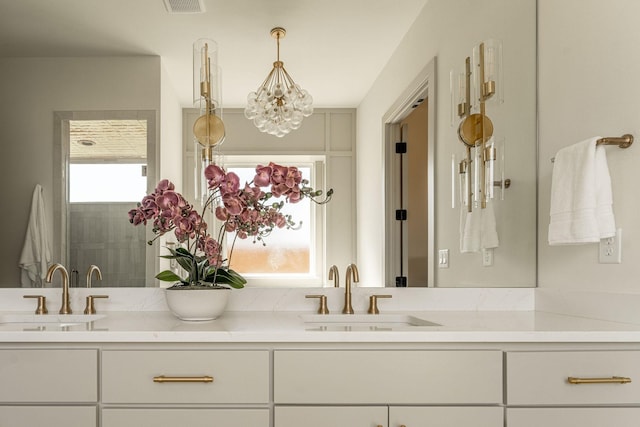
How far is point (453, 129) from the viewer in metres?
1.93

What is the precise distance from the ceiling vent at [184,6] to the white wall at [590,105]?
1.40m

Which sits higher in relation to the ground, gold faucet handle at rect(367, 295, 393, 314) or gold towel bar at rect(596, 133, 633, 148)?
Result: gold towel bar at rect(596, 133, 633, 148)

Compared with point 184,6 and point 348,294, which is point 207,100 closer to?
point 184,6

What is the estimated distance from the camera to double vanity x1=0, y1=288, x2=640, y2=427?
128 cm

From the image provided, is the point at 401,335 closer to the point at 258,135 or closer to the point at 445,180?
the point at 445,180

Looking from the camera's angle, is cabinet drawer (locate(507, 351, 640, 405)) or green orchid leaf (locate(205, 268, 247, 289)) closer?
cabinet drawer (locate(507, 351, 640, 405))

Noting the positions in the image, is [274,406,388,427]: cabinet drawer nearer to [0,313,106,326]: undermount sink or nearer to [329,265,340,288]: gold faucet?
[329,265,340,288]: gold faucet

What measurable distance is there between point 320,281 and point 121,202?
0.85m

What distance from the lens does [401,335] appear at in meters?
1.29

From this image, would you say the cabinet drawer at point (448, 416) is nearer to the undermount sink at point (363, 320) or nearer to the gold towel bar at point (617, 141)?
the undermount sink at point (363, 320)

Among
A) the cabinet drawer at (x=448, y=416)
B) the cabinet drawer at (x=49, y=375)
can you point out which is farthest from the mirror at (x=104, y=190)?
the cabinet drawer at (x=448, y=416)

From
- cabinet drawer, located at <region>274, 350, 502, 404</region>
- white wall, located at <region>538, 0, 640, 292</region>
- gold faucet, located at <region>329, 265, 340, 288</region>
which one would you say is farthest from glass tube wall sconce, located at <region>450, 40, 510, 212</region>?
cabinet drawer, located at <region>274, 350, 502, 404</region>

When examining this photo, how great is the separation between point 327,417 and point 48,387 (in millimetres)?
793

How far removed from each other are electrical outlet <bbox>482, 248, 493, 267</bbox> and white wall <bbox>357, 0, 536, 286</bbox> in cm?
2
